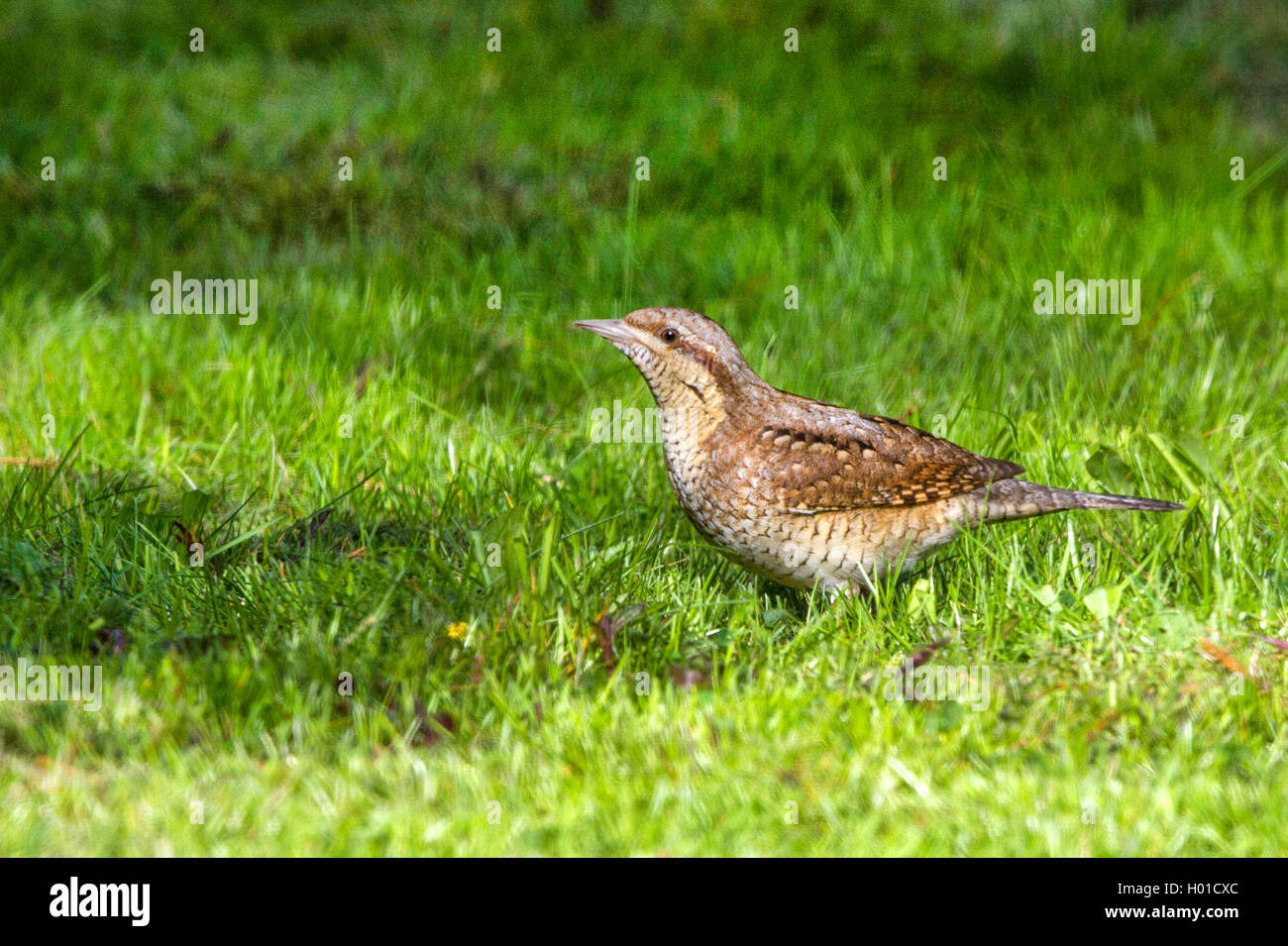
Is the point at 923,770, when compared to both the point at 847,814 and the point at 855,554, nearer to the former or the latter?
the point at 847,814

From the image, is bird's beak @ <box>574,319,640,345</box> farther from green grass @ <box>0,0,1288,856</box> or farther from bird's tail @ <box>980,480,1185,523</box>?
bird's tail @ <box>980,480,1185,523</box>

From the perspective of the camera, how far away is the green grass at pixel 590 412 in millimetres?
3727

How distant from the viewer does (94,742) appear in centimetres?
382

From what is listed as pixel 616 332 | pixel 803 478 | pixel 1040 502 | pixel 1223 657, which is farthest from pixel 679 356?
pixel 1223 657

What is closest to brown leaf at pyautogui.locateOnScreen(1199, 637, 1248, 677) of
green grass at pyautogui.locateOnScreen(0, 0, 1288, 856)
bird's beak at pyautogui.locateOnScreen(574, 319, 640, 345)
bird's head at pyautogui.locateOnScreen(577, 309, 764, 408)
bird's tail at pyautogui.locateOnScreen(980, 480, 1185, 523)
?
green grass at pyautogui.locateOnScreen(0, 0, 1288, 856)

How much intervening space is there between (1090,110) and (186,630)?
23.7 feet

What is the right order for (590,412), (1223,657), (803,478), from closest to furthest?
(1223,657) → (803,478) → (590,412)

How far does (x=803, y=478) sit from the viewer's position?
4723 millimetres

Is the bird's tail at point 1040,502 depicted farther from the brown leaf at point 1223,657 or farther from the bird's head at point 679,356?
the bird's head at point 679,356

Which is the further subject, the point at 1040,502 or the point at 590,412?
the point at 590,412

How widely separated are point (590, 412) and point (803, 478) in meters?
1.75

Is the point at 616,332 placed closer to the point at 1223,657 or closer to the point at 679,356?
the point at 679,356

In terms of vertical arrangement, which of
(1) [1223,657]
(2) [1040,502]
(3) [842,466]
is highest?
(3) [842,466]

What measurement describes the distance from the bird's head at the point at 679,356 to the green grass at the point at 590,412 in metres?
0.56
